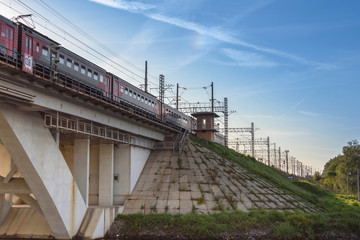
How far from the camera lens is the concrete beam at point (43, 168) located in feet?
79.6

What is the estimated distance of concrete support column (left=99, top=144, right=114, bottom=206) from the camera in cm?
3602

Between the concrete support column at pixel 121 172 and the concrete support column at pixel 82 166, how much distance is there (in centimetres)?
662

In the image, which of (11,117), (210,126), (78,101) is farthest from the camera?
(210,126)

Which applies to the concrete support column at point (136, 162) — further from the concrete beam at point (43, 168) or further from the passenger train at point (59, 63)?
the concrete beam at point (43, 168)

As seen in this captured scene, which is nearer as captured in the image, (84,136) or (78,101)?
(78,101)

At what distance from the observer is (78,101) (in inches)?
1163

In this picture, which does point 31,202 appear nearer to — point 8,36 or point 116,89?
point 8,36

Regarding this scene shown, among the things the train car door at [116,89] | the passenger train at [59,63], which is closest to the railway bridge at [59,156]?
the passenger train at [59,63]

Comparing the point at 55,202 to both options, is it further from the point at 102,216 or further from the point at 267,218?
the point at 267,218

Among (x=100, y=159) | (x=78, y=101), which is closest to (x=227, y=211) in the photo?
(x=100, y=159)

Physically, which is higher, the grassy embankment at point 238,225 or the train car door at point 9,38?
the train car door at point 9,38

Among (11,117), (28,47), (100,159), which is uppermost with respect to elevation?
(28,47)

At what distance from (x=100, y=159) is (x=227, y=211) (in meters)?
13.3

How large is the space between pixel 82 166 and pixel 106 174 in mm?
4670
